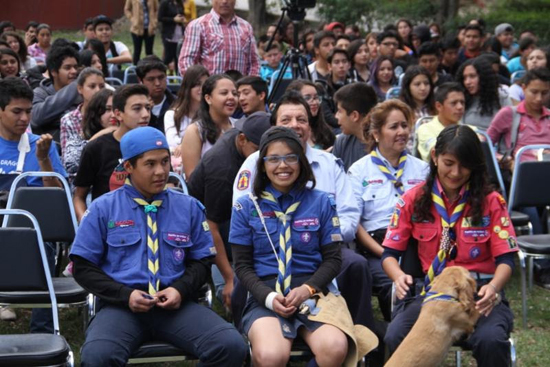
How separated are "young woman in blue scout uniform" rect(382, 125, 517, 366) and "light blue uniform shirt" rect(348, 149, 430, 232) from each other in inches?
32.6

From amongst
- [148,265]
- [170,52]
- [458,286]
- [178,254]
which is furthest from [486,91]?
[170,52]

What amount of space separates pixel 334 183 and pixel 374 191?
436 millimetres

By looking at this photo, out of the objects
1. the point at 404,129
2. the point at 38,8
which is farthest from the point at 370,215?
the point at 38,8

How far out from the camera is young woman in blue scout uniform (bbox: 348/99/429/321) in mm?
5312

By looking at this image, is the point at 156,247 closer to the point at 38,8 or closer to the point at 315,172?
the point at 315,172

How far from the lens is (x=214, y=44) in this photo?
8.49m

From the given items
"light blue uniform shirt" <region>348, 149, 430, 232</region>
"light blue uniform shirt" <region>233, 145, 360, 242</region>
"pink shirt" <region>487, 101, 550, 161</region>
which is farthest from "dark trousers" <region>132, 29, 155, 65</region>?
"light blue uniform shirt" <region>233, 145, 360, 242</region>

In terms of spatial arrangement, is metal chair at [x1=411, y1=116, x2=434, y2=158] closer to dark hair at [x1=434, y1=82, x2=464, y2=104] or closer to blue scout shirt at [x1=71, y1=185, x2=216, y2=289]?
dark hair at [x1=434, y1=82, x2=464, y2=104]

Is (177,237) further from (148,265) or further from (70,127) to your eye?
(70,127)

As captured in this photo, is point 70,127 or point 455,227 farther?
point 70,127

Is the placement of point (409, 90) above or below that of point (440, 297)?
above

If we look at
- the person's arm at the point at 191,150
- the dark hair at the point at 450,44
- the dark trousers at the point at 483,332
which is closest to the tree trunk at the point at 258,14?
the dark hair at the point at 450,44

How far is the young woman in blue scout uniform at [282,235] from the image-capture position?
171 inches

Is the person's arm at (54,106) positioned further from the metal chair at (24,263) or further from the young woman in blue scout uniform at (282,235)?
the young woman in blue scout uniform at (282,235)
